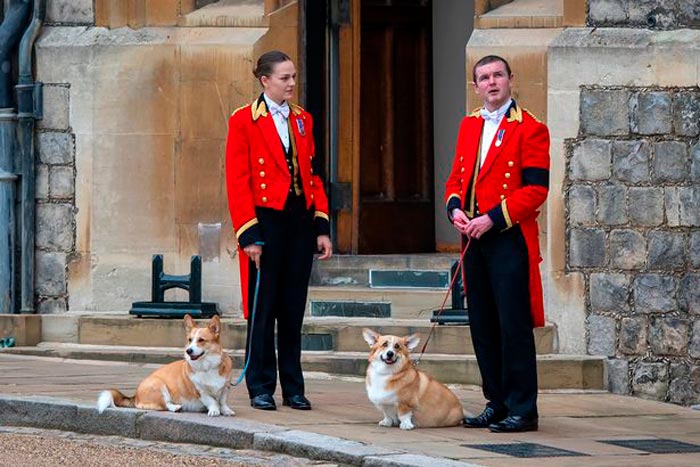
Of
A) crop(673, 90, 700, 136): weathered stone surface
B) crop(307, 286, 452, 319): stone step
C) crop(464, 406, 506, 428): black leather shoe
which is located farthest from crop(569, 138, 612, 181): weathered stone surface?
crop(464, 406, 506, 428): black leather shoe

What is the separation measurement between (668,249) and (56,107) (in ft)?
14.7

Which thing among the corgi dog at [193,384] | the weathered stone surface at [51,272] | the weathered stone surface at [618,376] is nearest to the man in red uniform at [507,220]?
the corgi dog at [193,384]

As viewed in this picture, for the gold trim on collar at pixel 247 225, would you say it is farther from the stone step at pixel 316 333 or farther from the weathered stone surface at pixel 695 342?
the weathered stone surface at pixel 695 342

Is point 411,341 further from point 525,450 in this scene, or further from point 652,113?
point 652,113

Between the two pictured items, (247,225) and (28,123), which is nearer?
(247,225)

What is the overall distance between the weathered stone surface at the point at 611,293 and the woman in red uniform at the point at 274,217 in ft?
9.00

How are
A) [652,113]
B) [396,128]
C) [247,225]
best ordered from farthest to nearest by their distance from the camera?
[396,128], [652,113], [247,225]

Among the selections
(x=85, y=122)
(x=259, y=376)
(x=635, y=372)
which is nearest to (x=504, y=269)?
(x=259, y=376)

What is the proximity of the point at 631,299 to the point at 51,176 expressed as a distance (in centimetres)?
427

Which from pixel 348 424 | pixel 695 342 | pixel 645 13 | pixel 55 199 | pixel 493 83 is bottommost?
pixel 348 424

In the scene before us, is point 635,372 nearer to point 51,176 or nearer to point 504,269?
point 504,269

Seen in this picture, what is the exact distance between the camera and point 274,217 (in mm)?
10156

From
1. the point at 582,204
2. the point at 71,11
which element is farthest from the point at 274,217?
the point at 71,11

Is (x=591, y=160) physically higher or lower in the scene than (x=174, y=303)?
higher
